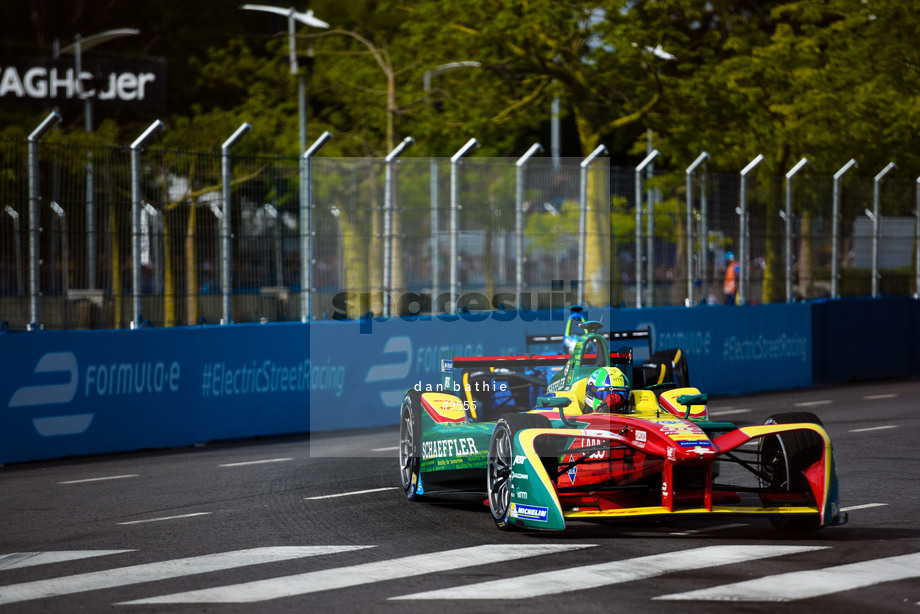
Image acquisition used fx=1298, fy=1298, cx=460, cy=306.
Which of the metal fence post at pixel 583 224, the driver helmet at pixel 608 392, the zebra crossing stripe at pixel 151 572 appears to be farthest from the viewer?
the metal fence post at pixel 583 224

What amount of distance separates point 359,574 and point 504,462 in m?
1.71

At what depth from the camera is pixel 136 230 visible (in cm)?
1518

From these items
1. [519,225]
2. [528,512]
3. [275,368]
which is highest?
[519,225]

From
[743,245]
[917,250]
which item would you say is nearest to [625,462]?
[743,245]

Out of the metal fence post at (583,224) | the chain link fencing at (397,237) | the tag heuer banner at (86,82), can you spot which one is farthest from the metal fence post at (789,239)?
the tag heuer banner at (86,82)

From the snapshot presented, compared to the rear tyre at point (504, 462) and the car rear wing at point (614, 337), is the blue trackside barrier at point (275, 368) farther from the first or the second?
the rear tyre at point (504, 462)

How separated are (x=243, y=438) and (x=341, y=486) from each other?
497cm

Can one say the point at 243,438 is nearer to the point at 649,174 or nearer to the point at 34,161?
the point at 34,161

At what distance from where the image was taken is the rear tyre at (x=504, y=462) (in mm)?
8688

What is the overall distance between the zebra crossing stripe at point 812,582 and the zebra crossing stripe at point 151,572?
8.33 ft

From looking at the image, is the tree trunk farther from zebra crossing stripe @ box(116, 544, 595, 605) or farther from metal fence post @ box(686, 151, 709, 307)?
zebra crossing stripe @ box(116, 544, 595, 605)

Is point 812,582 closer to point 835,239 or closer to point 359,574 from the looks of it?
point 359,574

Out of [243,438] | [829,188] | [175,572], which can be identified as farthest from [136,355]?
[829,188]

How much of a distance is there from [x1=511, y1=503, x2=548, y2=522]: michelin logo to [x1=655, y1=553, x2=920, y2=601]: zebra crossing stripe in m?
1.58
